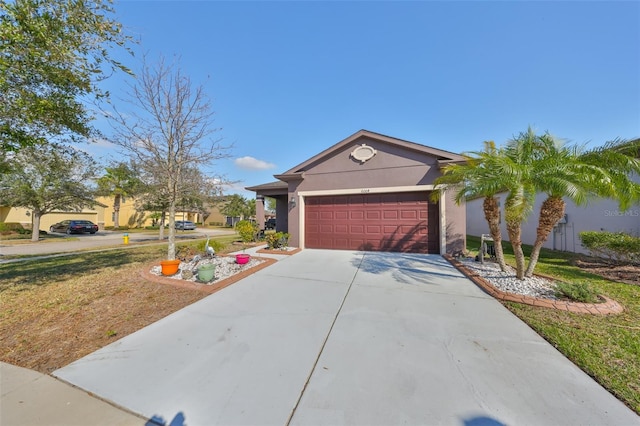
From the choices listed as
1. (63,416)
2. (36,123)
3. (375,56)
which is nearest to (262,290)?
(63,416)

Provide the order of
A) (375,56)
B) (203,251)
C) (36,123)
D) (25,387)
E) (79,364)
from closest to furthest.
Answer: (25,387) < (79,364) < (36,123) < (203,251) < (375,56)

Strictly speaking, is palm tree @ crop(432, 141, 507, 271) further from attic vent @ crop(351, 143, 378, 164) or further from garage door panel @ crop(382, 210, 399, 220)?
attic vent @ crop(351, 143, 378, 164)

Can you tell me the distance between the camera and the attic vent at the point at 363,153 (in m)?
9.57

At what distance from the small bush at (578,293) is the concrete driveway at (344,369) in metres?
1.25

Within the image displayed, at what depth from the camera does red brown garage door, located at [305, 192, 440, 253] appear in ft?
29.7

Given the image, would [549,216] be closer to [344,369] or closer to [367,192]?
[367,192]

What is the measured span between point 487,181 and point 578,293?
252cm

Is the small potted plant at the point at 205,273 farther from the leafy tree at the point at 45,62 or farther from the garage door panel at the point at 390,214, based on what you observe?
the garage door panel at the point at 390,214

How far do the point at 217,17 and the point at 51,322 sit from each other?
876 centimetres

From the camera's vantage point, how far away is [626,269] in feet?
21.2

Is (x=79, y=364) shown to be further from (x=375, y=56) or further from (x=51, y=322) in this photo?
(x=375, y=56)

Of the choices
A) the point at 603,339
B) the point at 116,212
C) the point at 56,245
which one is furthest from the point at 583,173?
the point at 116,212

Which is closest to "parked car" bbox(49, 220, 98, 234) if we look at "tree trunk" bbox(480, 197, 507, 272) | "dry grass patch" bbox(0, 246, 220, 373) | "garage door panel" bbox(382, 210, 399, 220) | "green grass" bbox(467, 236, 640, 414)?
"dry grass patch" bbox(0, 246, 220, 373)

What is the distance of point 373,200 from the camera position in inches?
380
